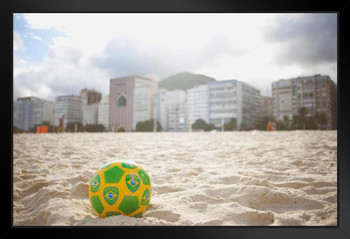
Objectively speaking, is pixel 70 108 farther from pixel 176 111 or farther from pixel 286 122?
pixel 286 122

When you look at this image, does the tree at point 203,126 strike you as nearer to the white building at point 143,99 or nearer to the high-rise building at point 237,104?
the high-rise building at point 237,104

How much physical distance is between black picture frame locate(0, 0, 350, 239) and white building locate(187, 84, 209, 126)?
159 ft

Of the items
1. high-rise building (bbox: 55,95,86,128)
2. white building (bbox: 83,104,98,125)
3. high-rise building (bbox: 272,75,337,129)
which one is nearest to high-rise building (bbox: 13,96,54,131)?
high-rise building (bbox: 55,95,86,128)

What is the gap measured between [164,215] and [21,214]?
4.04 feet

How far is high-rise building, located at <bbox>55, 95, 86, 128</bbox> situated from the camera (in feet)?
117

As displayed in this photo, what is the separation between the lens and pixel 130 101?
65625 millimetres

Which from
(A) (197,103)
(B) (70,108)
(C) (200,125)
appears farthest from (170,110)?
(B) (70,108)

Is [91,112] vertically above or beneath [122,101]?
beneath

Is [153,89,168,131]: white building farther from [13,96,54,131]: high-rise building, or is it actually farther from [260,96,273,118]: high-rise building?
[13,96,54,131]: high-rise building

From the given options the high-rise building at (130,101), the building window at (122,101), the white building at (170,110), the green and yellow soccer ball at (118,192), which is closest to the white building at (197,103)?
the white building at (170,110)

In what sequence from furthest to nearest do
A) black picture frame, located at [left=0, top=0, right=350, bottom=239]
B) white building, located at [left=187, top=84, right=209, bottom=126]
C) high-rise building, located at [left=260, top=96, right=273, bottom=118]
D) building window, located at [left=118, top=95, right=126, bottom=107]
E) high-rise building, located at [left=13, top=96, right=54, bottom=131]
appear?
building window, located at [left=118, top=95, right=126, bottom=107] → white building, located at [left=187, top=84, right=209, bottom=126] → high-rise building, located at [left=260, top=96, right=273, bottom=118] → high-rise building, located at [left=13, top=96, right=54, bottom=131] → black picture frame, located at [left=0, top=0, right=350, bottom=239]

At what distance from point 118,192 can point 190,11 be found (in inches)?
54.5

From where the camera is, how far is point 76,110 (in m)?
40.7

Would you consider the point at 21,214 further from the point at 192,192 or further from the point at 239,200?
the point at 239,200
